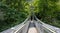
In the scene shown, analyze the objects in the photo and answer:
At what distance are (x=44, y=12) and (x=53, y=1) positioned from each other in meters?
3.67

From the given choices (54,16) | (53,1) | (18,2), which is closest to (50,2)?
(53,1)

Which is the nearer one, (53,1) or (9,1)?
(9,1)

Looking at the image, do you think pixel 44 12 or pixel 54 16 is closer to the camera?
pixel 54 16

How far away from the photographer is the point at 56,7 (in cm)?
3022

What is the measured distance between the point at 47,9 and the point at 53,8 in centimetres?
152

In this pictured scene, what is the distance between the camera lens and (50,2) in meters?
31.2

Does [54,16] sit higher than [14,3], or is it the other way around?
[14,3]

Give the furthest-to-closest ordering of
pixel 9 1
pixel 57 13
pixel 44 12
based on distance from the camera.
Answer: pixel 44 12
pixel 57 13
pixel 9 1

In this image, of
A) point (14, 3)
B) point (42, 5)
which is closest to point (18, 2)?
point (14, 3)

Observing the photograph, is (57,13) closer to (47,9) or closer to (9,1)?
(47,9)

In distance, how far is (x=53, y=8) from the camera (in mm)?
30234

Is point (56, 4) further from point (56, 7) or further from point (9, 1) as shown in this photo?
point (9, 1)

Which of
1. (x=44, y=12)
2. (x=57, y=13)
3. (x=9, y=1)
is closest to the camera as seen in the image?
(x=9, y=1)

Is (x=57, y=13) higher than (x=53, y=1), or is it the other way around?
(x=53, y=1)
